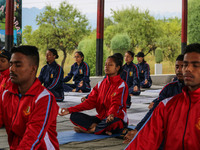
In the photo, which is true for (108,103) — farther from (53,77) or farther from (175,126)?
(53,77)

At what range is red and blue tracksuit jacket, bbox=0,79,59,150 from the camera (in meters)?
1.78

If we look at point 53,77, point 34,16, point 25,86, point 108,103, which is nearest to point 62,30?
point 34,16

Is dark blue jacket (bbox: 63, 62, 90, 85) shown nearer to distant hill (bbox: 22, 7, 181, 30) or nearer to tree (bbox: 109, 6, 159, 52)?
distant hill (bbox: 22, 7, 181, 30)

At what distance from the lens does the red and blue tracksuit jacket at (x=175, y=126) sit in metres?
1.67

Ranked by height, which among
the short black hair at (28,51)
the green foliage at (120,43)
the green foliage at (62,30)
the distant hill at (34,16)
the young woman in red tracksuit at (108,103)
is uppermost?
the distant hill at (34,16)

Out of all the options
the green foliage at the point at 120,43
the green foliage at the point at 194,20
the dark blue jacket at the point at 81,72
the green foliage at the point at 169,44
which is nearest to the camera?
the dark blue jacket at the point at 81,72

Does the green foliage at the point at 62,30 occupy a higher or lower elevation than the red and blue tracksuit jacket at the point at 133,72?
higher

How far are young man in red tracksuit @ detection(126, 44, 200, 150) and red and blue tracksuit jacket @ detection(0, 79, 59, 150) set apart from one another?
1.53ft

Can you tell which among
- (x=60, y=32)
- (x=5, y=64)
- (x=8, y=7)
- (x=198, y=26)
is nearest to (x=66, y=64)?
(x=60, y=32)

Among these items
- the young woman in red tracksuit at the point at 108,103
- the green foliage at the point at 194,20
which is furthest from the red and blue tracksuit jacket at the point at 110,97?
the green foliage at the point at 194,20

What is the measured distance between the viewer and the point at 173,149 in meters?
1.70

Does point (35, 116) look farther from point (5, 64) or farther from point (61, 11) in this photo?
point (61, 11)

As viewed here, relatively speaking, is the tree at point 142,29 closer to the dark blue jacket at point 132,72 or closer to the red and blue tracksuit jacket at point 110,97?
the dark blue jacket at point 132,72

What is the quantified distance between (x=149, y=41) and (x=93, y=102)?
60.5 feet
